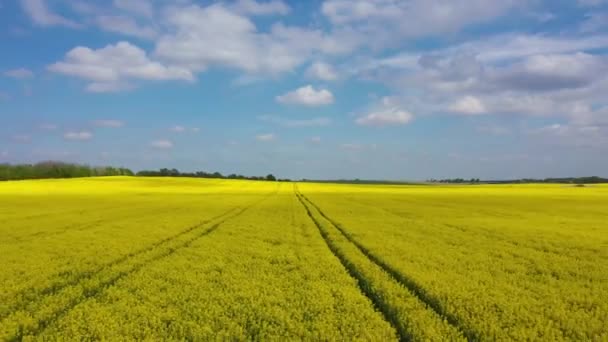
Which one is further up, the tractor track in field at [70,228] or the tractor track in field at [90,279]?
the tractor track in field at [70,228]

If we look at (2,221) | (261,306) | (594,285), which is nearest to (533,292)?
(594,285)

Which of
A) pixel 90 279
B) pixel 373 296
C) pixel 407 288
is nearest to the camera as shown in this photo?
pixel 373 296

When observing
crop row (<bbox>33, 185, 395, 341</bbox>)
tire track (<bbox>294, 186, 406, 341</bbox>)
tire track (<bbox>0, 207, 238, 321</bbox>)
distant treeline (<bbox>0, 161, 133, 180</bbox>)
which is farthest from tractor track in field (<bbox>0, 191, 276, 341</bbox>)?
distant treeline (<bbox>0, 161, 133, 180</bbox>)

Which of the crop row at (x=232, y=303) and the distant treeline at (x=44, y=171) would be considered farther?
the distant treeline at (x=44, y=171)

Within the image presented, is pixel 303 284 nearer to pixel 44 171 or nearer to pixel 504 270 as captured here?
pixel 504 270

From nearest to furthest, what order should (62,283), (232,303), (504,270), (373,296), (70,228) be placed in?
(232,303) → (373,296) → (62,283) → (504,270) → (70,228)

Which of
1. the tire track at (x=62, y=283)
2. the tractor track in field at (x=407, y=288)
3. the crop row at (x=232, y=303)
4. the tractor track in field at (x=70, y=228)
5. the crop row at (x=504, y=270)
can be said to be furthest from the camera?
the tractor track in field at (x=70, y=228)

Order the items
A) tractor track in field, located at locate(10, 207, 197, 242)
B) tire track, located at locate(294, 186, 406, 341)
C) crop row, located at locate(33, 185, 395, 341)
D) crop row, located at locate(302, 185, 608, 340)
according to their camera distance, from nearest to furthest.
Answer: crop row, located at locate(33, 185, 395, 341) → tire track, located at locate(294, 186, 406, 341) → crop row, located at locate(302, 185, 608, 340) → tractor track in field, located at locate(10, 207, 197, 242)

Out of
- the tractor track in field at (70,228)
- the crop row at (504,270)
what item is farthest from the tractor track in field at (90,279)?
the crop row at (504,270)

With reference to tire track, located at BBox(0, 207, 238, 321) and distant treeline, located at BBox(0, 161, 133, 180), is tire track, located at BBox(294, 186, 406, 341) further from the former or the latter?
distant treeline, located at BBox(0, 161, 133, 180)

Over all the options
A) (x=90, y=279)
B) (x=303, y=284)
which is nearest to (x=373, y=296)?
(x=303, y=284)

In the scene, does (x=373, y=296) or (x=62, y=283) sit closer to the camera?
(x=373, y=296)

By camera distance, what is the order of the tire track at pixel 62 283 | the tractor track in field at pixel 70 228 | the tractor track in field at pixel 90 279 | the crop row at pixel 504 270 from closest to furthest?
the tractor track in field at pixel 90 279
the crop row at pixel 504 270
the tire track at pixel 62 283
the tractor track in field at pixel 70 228

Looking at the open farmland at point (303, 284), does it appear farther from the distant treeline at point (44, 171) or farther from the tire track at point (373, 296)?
the distant treeline at point (44, 171)
